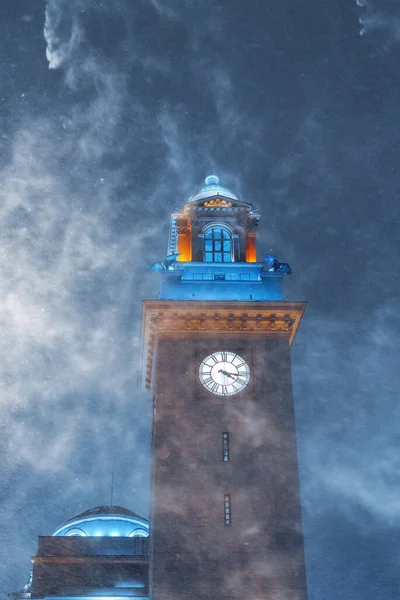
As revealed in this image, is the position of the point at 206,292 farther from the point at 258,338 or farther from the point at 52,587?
the point at 52,587

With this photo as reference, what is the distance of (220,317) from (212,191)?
396 inches

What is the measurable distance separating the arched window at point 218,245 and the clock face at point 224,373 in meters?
6.45

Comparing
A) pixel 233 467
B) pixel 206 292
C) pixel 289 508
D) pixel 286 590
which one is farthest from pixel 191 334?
pixel 286 590

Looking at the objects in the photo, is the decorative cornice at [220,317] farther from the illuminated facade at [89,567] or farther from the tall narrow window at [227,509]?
the illuminated facade at [89,567]

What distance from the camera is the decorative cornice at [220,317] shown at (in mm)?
43719

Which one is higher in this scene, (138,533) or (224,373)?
(224,373)

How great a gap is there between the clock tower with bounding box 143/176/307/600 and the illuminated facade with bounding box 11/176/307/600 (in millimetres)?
50

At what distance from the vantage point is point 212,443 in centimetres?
4141

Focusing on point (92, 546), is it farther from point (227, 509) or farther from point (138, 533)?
point (227, 509)

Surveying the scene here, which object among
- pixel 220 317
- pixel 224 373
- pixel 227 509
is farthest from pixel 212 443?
pixel 220 317

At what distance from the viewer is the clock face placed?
42812mm

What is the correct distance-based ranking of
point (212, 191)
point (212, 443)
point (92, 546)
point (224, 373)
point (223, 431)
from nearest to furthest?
point (212, 443) → point (223, 431) → point (224, 373) → point (92, 546) → point (212, 191)

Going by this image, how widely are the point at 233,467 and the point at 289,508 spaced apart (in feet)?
10.3

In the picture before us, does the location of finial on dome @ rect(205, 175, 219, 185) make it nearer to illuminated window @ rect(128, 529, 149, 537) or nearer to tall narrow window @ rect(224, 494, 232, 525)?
tall narrow window @ rect(224, 494, 232, 525)
